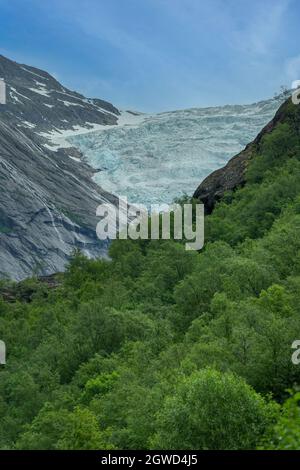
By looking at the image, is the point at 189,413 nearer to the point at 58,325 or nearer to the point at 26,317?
the point at 58,325

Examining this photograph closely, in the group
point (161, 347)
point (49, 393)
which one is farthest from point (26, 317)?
point (161, 347)

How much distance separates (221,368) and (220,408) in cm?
496

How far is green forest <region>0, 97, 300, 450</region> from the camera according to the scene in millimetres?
20094

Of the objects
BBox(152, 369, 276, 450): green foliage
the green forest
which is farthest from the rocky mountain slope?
BBox(152, 369, 276, 450): green foliage

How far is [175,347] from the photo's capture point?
3136cm

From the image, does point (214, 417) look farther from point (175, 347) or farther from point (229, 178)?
point (229, 178)

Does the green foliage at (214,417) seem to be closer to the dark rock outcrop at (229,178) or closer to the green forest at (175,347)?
the green forest at (175,347)

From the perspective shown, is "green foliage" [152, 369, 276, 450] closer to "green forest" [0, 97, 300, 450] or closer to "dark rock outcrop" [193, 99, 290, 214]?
"green forest" [0, 97, 300, 450]

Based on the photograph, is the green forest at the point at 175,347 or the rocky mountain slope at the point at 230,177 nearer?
the green forest at the point at 175,347

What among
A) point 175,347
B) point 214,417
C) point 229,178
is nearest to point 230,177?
point 229,178

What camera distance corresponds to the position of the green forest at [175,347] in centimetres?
2009

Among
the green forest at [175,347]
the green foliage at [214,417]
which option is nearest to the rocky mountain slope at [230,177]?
the green forest at [175,347]

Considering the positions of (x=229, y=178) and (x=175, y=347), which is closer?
(x=175, y=347)
